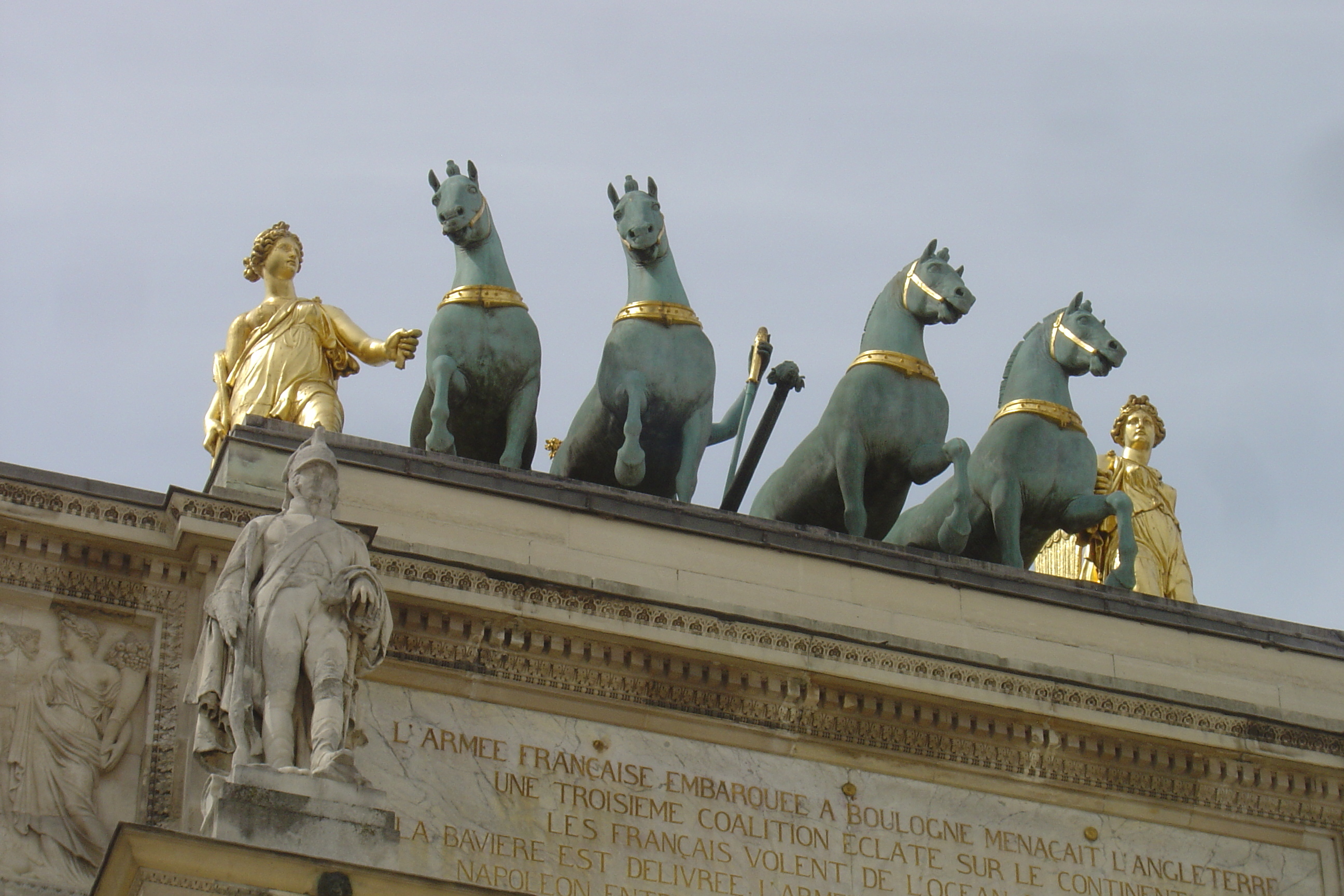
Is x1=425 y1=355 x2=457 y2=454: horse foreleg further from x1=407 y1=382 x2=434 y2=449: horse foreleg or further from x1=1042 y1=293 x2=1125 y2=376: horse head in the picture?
x1=1042 y1=293 x2=1125 y2=376: horse head

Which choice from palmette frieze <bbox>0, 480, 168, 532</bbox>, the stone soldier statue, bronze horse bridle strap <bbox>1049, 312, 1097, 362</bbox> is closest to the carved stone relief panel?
palmette frieze <bbox>0, 480, 168, 532</bbox>

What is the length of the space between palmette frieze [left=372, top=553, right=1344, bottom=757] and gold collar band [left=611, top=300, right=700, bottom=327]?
337 cm

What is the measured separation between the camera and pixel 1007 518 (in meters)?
23.8

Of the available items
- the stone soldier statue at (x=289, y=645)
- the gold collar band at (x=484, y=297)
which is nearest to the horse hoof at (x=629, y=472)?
the gold collar band at (x=484, y=297)

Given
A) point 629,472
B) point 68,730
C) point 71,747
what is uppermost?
point 629,472

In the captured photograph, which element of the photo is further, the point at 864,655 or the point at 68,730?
the point at 864,655

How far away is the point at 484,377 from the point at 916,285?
351 cm

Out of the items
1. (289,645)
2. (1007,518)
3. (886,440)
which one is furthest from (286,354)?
(289,645)

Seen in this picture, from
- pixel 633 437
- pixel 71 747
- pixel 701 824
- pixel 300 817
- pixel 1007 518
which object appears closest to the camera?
pixel 300 817

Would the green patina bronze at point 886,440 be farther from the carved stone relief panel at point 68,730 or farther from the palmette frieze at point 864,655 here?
the carved stone relief panel at point 68,730

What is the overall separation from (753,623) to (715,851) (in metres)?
1.58

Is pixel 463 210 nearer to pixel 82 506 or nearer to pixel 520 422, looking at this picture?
pixel 520 422

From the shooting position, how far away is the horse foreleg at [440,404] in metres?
22.4

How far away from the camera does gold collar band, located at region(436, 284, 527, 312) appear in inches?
911
